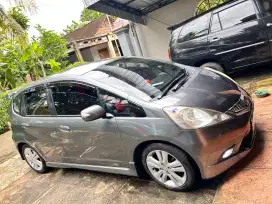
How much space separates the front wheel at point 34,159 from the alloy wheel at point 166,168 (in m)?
2.52

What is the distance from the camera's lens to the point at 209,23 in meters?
6.18

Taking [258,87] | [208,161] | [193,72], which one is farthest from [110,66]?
[258,87]

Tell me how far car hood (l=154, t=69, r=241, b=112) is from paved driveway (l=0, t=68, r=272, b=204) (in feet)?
2.48

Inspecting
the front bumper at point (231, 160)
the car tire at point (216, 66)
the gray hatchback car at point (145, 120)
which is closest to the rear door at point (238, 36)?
the car tire at point (216, 66)

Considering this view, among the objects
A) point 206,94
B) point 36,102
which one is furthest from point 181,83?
point 36,102

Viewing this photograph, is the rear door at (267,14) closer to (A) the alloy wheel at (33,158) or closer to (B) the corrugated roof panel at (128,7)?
(B) the corrugated roof panel at (128,7)

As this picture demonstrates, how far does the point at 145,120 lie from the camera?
120 inches

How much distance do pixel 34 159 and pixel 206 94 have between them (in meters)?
3.47

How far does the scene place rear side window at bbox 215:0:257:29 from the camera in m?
5.65

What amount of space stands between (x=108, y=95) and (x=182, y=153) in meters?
1.15

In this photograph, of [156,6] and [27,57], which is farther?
[27,57]

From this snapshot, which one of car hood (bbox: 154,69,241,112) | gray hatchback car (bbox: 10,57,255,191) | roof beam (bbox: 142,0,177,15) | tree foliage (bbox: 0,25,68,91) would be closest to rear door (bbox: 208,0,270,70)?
gray hatchback car (bbox: 10,57,255,191)

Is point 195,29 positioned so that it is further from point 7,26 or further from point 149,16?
point 7,26

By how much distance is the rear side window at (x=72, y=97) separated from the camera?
3.55 meters
